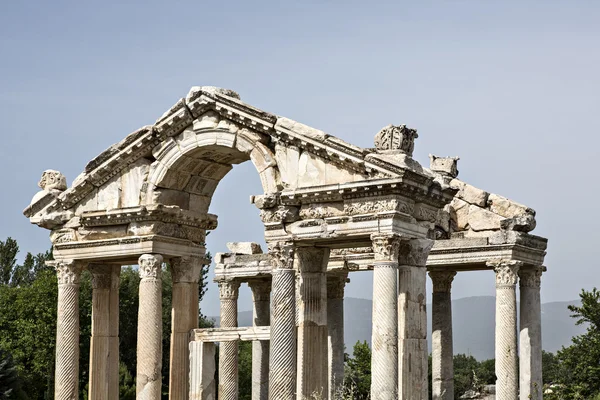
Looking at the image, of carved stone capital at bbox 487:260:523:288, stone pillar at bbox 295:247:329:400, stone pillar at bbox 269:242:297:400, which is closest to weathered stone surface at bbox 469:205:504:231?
carved stone capital at bbox 487:260:523:288

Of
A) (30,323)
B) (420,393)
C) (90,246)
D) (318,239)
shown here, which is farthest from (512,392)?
(30,323)

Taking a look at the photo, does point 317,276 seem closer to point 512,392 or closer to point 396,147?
point 396,147

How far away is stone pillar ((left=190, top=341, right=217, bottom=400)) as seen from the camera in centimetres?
2767

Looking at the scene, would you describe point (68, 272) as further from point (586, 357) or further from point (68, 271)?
point (586, 357)

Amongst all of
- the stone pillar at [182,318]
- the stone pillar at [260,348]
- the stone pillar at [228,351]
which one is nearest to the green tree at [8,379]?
the stone pillar at [260,348]

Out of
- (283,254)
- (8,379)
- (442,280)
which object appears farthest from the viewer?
(8,379)

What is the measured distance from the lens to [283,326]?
2484cm

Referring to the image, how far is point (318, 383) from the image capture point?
25984 mm

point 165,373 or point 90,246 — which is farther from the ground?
point 90,246

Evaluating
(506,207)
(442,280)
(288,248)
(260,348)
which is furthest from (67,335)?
(506,207)

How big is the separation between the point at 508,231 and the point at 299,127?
321 inches

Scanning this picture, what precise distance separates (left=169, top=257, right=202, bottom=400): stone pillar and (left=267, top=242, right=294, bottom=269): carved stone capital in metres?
4.15

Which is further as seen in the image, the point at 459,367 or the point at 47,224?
the point at 459,367

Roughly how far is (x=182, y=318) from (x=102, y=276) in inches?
104
